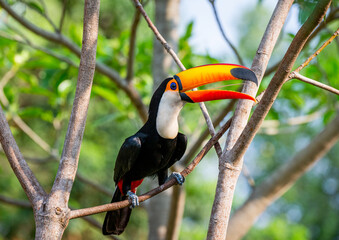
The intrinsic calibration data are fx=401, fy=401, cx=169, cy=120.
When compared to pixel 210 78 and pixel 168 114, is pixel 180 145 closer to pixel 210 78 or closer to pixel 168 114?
pixel 168 114

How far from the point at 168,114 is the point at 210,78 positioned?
35cm

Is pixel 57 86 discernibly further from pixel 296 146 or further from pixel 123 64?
pixel 296 146

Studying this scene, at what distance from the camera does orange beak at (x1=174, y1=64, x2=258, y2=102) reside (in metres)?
1.61

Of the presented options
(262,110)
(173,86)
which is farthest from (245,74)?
(173,86)

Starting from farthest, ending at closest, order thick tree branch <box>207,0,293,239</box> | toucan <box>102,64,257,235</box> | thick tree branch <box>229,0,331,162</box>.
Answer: toucan <box>102,64,257,235</box> → thick tree branch <box>207,0,293,239</box> → thick tree branch <box>229,0,331,162</box>

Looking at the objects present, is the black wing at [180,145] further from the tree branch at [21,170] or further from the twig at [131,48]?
the tree branch at [21,170]

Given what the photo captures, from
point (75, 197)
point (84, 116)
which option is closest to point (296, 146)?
point (75, 197)

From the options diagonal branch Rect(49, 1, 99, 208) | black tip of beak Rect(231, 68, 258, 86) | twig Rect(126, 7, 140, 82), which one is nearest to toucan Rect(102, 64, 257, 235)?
black tip of beak Rect(231, 68, 258, 86)

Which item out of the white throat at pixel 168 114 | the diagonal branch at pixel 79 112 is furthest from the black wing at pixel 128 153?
the diagonal branch at pixel 79 112

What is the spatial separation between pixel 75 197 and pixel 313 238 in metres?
7.92

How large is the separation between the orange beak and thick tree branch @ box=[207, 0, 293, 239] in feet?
0.18

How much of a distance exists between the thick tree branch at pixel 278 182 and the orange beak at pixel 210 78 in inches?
47.6

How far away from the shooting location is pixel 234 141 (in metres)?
1.56

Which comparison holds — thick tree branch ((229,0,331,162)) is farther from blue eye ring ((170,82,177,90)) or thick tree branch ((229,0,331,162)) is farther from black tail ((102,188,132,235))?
black tail ((102,188,132,235))
